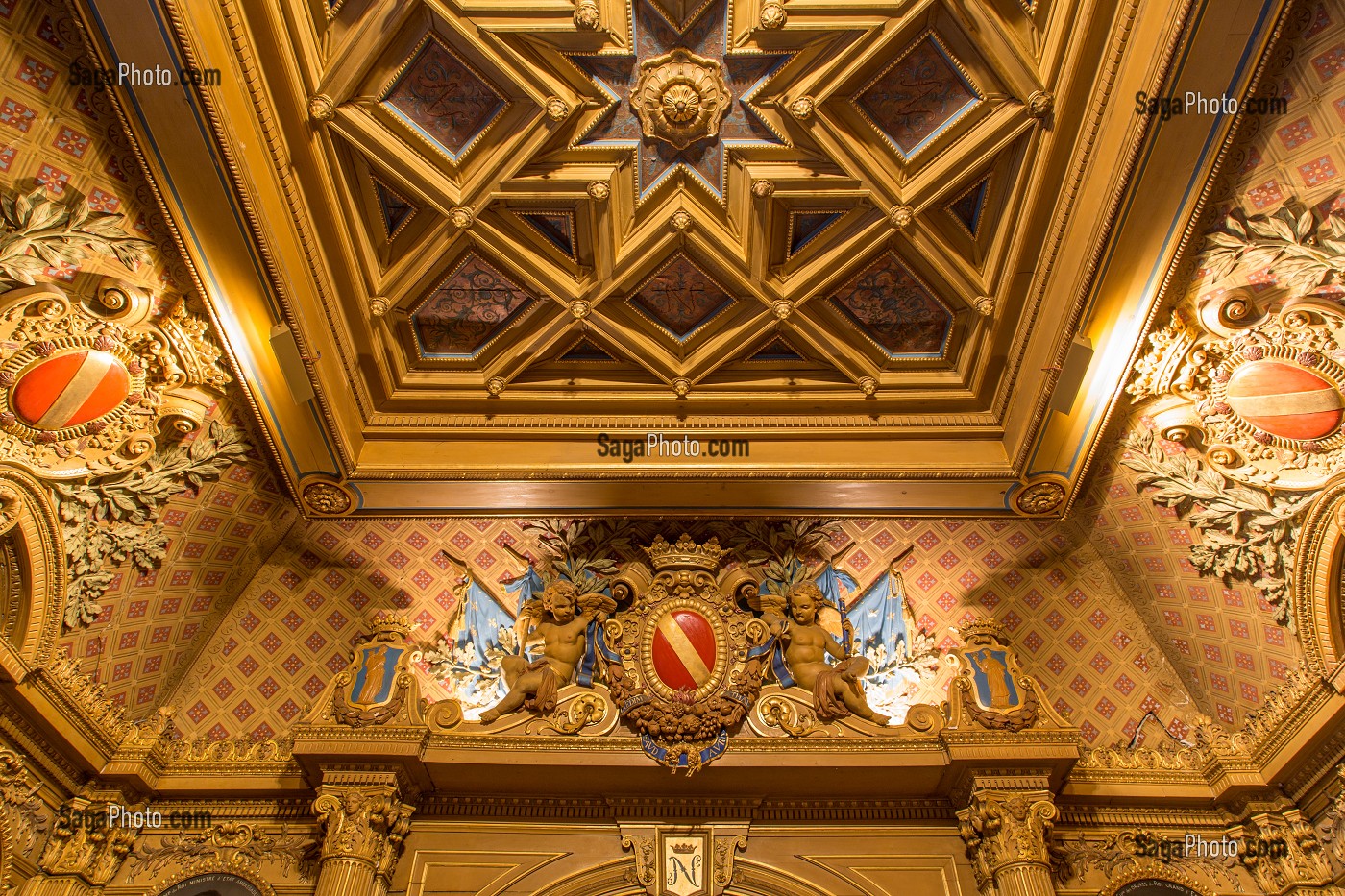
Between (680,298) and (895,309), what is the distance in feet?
6.55

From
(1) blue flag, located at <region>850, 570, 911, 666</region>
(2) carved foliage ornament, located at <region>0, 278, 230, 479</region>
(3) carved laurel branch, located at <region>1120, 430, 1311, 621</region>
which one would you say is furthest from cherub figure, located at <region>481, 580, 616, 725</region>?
(3) carved laurel branch, located at <region>1120, 430, 1311, 621</region>

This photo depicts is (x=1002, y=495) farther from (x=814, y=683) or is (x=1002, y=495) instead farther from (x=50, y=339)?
(x=50, y=339)

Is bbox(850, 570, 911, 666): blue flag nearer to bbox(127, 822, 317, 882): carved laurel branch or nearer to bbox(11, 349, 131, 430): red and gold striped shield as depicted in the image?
bbox(127, 822, 317, 882): carved laurel branch

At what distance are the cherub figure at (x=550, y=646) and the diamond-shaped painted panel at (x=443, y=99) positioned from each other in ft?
13.6

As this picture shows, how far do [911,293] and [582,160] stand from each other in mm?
3188

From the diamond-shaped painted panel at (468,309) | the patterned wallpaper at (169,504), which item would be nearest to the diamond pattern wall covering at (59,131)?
the patterned wallpaper at (169,504)

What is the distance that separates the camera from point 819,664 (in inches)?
341

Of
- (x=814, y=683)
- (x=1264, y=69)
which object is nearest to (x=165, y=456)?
(x=814, y=683)

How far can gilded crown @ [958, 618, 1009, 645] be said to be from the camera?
28.2ft

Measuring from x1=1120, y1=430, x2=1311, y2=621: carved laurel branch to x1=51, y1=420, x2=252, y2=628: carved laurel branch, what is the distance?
819 cm

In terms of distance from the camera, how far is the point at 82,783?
8.06 m

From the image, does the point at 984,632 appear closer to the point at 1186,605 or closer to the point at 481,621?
the point at 1186,605

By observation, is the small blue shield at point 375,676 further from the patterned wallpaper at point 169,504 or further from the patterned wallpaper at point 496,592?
the patterned wallpaper at point 169,504

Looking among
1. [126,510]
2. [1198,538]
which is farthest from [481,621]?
[1198,538]
